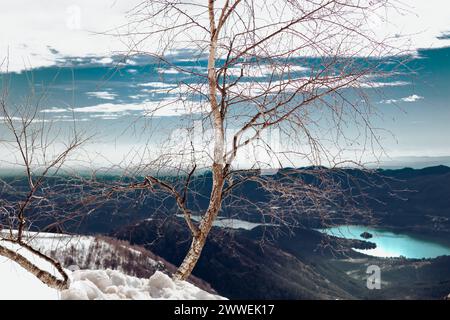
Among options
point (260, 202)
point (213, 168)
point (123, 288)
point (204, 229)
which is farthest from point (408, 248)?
point (123, 288)

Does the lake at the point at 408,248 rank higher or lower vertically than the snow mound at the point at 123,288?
lower

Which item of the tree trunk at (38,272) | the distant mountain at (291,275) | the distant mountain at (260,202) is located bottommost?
the distant mountain at (291,275)

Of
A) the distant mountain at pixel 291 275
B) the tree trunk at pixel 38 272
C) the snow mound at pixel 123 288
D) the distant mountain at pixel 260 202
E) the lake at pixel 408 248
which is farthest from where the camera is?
the lake at pixel 408 248

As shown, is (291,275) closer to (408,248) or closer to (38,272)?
(408,248)

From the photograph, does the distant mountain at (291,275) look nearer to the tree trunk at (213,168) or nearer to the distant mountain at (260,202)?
the distant mountain at (260,202)

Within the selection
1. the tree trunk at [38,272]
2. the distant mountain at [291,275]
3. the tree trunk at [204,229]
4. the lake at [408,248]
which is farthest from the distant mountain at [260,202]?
the lake at [408,248]

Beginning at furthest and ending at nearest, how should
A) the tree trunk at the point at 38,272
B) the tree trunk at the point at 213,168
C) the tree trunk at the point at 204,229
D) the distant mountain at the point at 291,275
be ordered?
the distant mountain at the point at 291,275 → the tree trunk at the point at 204,229 → the tree trunk at the point at 213,168 → the tree trunk at the point at 38,272

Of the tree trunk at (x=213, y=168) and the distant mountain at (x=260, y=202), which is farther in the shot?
the tree trunk at (x=213, y=168)

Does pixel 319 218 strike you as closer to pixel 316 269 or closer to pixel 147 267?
pixel 147 267
